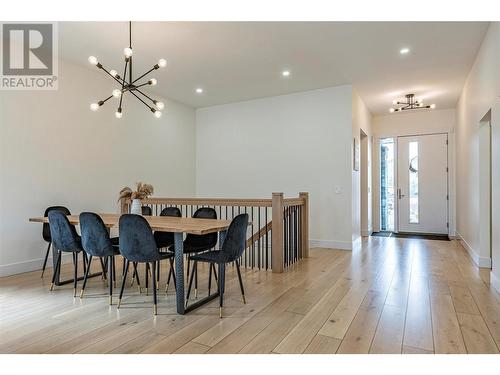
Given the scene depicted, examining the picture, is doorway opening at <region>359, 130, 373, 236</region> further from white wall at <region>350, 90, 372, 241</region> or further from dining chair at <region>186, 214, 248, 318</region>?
dining chair at <region>186, 214, 248, 318</region>

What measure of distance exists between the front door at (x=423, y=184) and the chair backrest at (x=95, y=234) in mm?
6896

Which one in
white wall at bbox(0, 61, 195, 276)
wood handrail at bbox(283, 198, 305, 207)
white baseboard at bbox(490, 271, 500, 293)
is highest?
white wall at bbox(0, 61, 195, 276)

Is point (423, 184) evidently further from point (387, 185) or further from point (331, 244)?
point (331, 244)

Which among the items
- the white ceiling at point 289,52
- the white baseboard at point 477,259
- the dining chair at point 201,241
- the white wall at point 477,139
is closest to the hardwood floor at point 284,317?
the white baseboard at point 477,259

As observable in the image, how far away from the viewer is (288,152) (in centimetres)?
623

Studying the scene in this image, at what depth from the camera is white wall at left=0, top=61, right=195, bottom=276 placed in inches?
157

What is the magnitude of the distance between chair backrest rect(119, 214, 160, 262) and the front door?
22.1ft

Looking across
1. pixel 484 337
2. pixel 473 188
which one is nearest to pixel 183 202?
pixel 484 337

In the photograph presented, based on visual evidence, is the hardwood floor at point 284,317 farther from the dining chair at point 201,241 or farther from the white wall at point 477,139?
the white wall at point 477,139

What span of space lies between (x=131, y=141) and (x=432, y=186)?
6.68m

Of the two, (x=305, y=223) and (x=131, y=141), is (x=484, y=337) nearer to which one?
(x=305, y=223)

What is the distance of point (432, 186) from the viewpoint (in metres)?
7.37

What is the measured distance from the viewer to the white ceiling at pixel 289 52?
3.62 meters

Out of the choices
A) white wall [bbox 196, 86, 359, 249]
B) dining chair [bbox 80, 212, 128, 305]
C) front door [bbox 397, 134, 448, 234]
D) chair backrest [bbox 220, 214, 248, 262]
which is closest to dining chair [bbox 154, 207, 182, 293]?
dining chair [bbox 80, 212, 128, 305]
